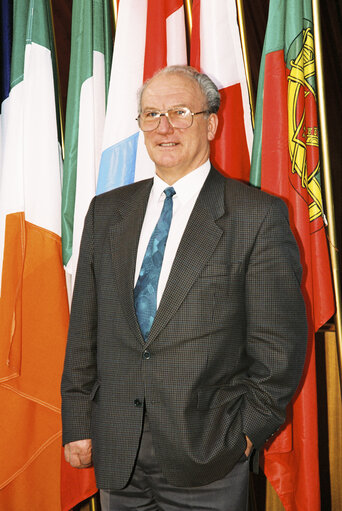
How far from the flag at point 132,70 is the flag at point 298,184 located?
46 cm

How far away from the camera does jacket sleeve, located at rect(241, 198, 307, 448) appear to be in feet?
4.38

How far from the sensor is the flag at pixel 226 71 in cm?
217

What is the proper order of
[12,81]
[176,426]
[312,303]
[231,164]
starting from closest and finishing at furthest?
[176,426] < [312,303] < [231,164] < [12,81]

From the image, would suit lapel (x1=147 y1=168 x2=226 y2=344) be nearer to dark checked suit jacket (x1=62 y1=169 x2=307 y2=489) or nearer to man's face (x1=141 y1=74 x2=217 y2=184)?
dark checked suit jacket (x1=62 y1=169 x2=307 y2=489)

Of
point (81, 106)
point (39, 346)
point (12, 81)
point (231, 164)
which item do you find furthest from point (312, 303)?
point (12, 81)

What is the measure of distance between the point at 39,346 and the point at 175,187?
1126 millimetres

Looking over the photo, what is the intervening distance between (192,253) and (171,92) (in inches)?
21.0

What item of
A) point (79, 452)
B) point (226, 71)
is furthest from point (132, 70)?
point (79, 452)

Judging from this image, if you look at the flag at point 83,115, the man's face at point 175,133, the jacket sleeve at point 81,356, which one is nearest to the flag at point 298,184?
the man's face at point 175,133

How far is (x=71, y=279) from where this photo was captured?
90.7 inches

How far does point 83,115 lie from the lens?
2289 mm

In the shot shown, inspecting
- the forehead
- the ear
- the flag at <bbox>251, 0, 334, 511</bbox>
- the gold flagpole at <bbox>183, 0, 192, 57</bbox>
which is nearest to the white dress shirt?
the ear

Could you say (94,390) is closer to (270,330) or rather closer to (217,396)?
(217,396)

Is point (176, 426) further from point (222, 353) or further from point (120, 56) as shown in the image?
point (120, 56)
